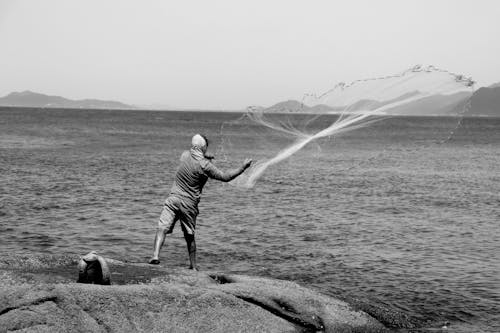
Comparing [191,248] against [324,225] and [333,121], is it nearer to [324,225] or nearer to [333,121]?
[333,121]

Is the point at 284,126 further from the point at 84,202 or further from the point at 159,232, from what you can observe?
the point at 84,202

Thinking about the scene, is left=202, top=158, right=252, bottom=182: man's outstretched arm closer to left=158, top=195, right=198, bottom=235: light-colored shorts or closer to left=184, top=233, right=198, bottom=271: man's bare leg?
left=158, top=195, right=198, bottom=235: light-colored shorts

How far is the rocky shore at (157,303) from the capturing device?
8.10m

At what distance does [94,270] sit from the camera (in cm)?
920

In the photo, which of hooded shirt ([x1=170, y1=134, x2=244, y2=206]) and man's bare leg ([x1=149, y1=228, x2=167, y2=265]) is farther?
man's bare leg ([x1=149, y1=228, x2=167, y2=265])

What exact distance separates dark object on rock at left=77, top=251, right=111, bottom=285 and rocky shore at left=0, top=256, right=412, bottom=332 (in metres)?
0.24

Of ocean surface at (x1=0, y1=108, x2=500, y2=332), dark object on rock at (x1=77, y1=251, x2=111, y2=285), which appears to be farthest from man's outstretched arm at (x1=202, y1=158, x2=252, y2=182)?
dark object on rock at (x1=77, y1=251, x2=111, y2=285)

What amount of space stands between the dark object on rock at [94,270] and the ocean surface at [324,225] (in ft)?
9.86

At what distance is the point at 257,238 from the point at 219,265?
377 centimetres

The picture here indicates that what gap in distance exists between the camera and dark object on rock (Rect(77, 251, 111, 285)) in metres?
9.16

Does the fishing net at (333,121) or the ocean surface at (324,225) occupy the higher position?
the fishing net at (333,121)

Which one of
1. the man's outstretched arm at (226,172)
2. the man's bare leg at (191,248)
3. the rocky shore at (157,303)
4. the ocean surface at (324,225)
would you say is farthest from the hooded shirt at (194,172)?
the rocky shore at (157,303)

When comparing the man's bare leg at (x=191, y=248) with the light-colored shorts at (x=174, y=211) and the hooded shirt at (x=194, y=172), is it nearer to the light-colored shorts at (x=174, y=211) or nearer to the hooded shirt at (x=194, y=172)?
the light-colored shorts at (x=174, y=211)

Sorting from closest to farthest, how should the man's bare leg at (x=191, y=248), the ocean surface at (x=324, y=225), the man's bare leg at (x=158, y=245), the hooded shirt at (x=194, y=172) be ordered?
the hooded shirt at (x=194, y=172), the man's bare leg at (x=158, y=245), the man's bare leg at (x=191, y=248), the ocean surface at (x=324, y=225)
